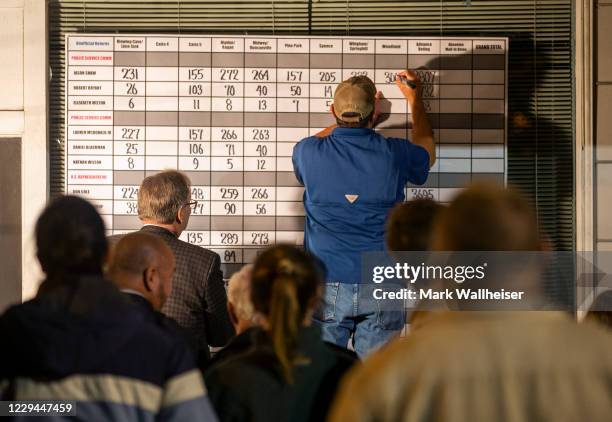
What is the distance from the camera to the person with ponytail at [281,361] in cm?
267

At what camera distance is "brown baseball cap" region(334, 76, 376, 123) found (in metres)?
4.64

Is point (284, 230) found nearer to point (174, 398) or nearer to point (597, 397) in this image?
point (174, 398)

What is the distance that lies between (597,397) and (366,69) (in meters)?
A: 3.64

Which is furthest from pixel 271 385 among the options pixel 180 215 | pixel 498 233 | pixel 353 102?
pixel 353 102

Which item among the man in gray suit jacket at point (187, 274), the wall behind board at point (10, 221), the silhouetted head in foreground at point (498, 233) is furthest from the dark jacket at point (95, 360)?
the wall behind board at point (10, 221)

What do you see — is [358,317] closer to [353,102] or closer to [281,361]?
[353,102]

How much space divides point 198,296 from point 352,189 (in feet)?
3.38

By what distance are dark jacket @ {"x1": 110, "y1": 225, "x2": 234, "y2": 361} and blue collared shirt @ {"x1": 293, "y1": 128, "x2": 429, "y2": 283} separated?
732 mm

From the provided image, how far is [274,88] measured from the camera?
5.29 metres

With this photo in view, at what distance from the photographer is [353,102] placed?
4.64m

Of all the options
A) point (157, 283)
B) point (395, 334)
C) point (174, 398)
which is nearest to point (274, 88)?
point (395, 334)

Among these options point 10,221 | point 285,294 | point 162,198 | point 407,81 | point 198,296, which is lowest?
point 198,296

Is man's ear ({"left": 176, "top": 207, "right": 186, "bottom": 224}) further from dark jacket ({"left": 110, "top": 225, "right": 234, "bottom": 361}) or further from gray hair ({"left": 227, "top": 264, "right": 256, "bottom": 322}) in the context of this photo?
gray hair ({"left": 227, "top": 264, "right": 256, "bottom": 322})

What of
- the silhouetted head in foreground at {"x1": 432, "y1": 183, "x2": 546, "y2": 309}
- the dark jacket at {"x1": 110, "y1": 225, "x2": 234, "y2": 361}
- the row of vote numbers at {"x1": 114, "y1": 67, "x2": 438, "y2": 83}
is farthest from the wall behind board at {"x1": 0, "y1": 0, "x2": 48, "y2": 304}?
the silhouetted head in foreground at {"x1": 432, "y1": 183, "x2": 546, "y2": 309}
